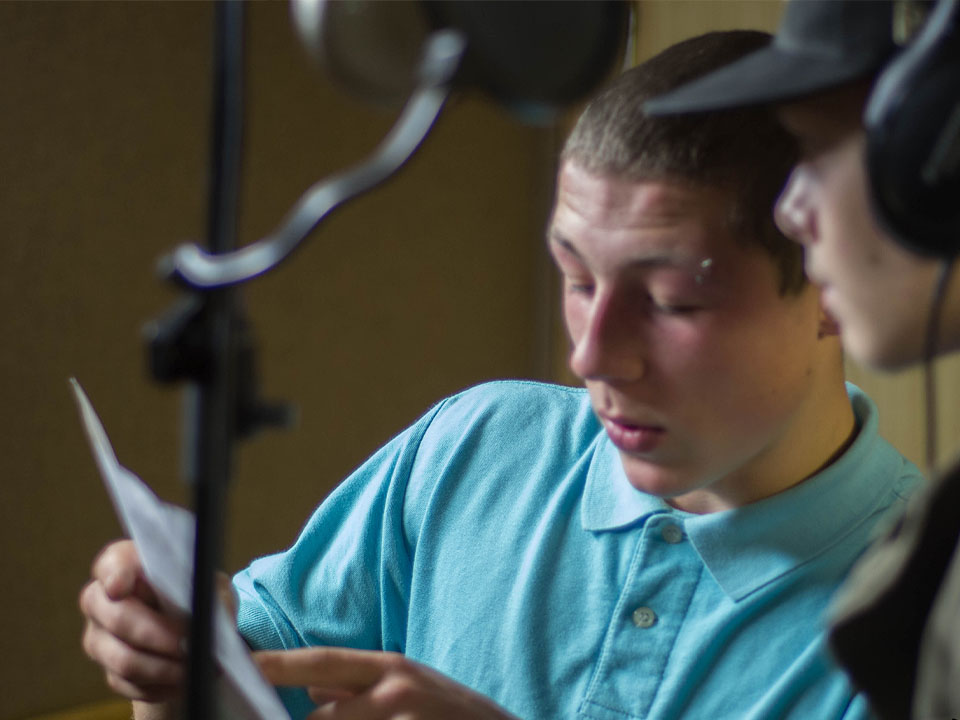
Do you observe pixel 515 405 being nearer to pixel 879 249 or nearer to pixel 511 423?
pixel 511 423

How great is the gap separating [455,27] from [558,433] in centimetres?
67

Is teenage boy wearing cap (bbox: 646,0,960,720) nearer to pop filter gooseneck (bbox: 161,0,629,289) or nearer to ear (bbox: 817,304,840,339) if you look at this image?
pop filter gooseneck (bbox: 161,0,629,289)

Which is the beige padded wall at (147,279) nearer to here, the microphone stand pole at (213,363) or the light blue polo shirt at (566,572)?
the light blue polo shirt at (566,572)

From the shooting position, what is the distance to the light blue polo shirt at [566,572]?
88 centimetres

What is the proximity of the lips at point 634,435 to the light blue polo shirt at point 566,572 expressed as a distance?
100 mm

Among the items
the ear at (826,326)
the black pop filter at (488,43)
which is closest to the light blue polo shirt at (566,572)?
the ear at (826,326)

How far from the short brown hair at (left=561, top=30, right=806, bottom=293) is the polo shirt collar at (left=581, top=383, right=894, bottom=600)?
0.17 m

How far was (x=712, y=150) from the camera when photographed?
2.76 ft

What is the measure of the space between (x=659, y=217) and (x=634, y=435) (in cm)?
18

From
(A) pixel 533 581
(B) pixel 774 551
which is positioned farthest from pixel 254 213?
(B) pixel 774 551

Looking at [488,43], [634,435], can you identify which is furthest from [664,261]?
[488,43]

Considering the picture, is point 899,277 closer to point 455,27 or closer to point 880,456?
point 455,27

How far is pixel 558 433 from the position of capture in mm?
1097

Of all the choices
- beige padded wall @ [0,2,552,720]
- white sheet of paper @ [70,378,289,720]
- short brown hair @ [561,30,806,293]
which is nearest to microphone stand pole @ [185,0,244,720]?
white sheet of paper @ [70,378,289,720]
